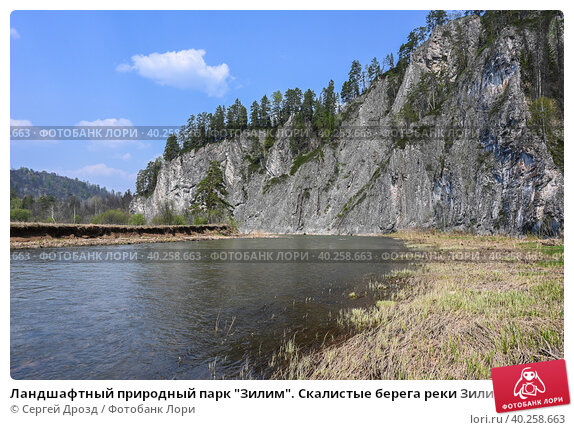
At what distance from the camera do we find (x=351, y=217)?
77438 mm

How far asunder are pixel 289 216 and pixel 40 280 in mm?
80527

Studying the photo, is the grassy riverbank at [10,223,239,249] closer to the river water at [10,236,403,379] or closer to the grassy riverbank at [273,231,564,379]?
the river water at [10,236,403,379]

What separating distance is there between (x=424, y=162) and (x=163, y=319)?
66.1 m

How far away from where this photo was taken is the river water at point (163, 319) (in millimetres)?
5965

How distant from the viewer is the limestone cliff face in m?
39.1

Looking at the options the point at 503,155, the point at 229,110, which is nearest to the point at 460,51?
the point at 503,155
